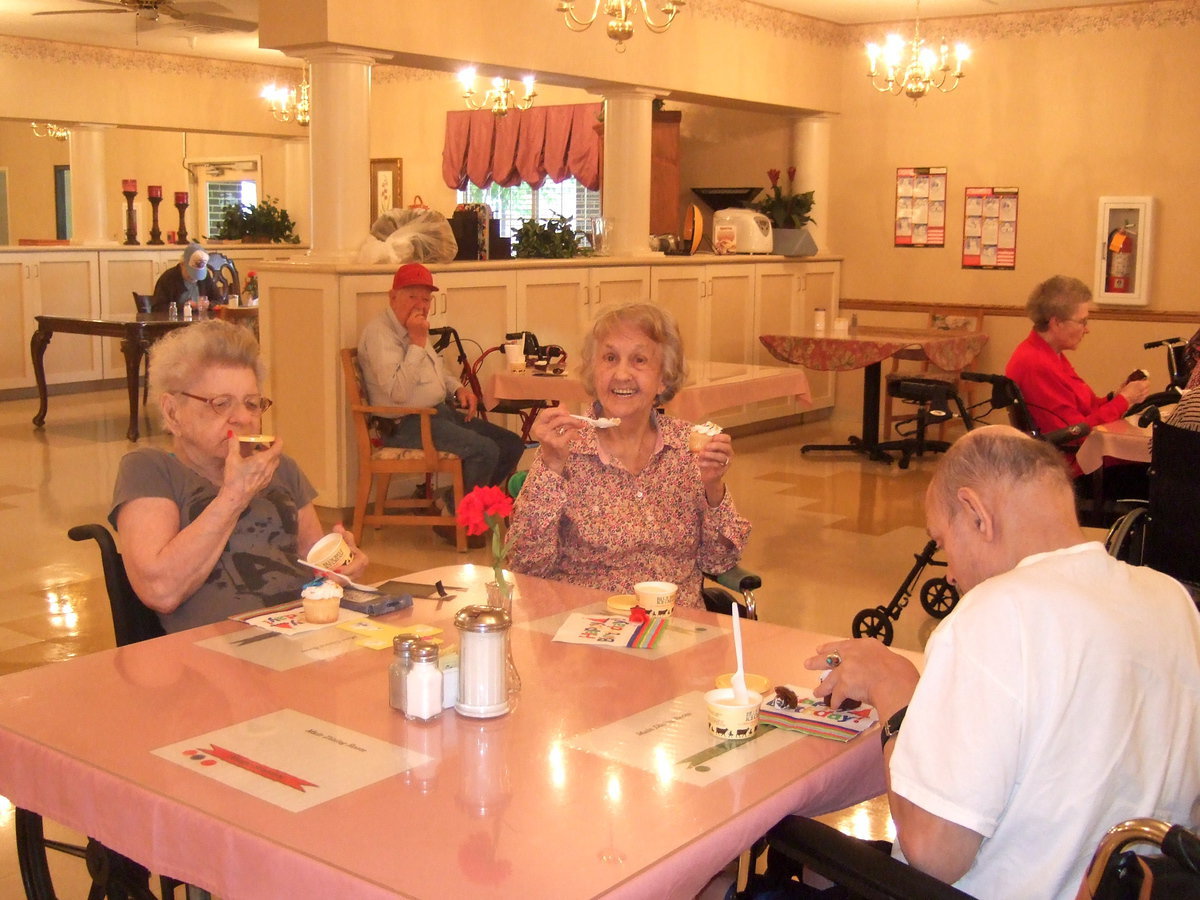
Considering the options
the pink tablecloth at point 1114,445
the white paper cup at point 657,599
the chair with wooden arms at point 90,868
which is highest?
the pink tablecloth at point 1114,445

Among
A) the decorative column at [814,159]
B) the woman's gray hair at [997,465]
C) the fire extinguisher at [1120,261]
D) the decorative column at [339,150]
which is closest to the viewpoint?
the woman's gray hair at [997,465]

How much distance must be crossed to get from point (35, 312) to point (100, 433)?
7.25 feet

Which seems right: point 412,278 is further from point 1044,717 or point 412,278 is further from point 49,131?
point 49,131

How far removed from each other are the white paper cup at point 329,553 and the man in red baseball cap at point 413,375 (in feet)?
11.3

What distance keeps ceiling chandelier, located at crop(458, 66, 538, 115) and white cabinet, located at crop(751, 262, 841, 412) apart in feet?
7.67

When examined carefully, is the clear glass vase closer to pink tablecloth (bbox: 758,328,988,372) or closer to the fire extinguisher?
pink tablecloth (bbox: 758,328,988,372)

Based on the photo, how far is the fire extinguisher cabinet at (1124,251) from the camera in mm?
8406

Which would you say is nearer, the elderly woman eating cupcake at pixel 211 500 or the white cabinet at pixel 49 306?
the elderly woman eating cupcake at pixel 211 500

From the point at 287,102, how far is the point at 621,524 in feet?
34.1

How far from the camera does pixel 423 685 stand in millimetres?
1888

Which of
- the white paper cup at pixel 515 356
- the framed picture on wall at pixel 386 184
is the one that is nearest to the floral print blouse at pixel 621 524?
the white paper cup at pixel 515 356

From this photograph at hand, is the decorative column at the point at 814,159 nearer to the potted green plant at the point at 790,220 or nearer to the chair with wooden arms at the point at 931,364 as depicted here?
the potted green plant at the point at 790,220

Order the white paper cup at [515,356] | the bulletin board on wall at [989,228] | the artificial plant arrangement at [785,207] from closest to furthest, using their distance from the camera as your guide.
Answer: the white paper cup at [515,356], the bulletin board on wall at [989,228], the artificial plant arrangement at [785,207]

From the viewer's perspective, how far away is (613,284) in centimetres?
799
